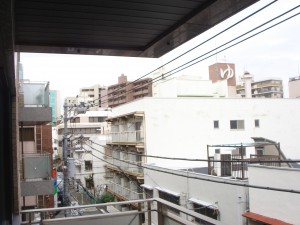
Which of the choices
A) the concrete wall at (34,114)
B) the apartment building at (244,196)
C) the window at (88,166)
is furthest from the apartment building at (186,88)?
the concrete wall at (34,114)

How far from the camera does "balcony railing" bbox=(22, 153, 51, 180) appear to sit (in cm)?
803

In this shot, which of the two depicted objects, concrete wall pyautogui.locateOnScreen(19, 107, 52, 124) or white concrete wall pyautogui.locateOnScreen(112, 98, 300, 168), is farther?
white concrete wall pyautogui.locateOnScreen(112, 98, 300, 168)

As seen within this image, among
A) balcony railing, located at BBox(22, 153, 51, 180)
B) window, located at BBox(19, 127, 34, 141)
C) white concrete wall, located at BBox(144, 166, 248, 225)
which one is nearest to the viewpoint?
balcony railing, located at BBox(22, 153, 51, 180)

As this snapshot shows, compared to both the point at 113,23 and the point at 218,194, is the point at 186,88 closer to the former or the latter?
the point at 218,194

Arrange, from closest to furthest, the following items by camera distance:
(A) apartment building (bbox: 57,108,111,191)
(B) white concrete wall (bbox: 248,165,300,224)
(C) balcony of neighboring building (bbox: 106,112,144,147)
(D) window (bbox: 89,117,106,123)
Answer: (B) white concrete wall (bbox: 248,165,300,224) → (C) balcony of neighboring building (bbox: 106,112,144,147) → (A) apartment building (bbox: 57,108,111,191) → (D) window (bbox: 89,117,106,123)

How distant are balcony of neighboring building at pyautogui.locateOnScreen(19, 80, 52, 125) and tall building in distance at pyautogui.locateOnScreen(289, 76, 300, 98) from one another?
35.2m

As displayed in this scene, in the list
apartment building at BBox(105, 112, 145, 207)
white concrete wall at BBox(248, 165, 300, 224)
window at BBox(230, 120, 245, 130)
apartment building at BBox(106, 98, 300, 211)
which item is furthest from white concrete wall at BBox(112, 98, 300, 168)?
white concrete wall at BBox(248, 165, 300, 224)

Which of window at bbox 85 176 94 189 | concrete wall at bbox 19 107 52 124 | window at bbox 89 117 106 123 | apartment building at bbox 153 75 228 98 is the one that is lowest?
window at bbox 85 176 94 189

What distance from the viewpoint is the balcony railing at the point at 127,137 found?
69.9 ft

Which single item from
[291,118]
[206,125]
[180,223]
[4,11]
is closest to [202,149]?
[206,125]

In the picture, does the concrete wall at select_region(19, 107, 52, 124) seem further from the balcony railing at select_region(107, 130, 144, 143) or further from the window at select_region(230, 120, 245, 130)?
the window at select_region(230, 120, 245, 130)

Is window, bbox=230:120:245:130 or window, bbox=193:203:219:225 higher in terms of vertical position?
window, bbox=230:120:245:130

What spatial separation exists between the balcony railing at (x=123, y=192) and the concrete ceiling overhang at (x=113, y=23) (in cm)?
1779

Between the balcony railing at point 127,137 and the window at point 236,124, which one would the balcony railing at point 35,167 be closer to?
the balcony railing at point 127,137
